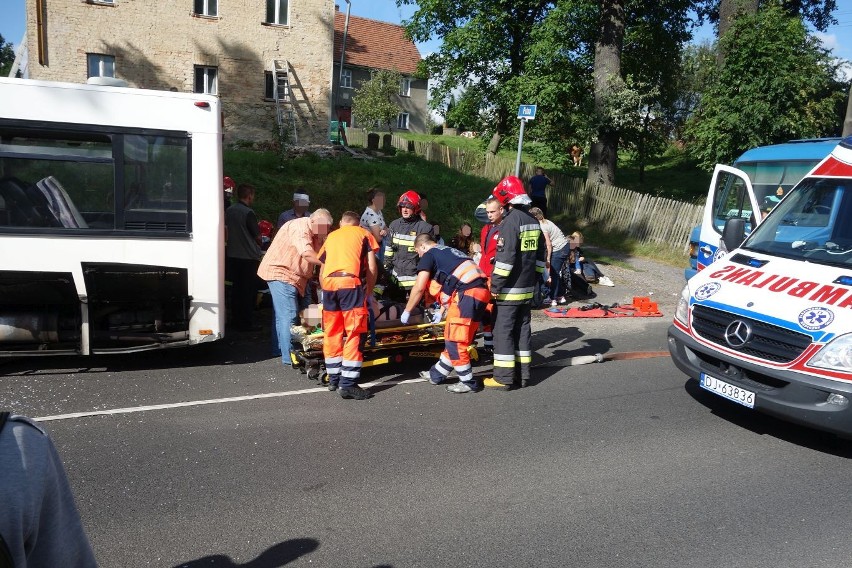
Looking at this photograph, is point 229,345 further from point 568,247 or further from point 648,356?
point 568,247

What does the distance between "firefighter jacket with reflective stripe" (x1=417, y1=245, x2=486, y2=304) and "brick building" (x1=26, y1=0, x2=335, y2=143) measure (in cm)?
1942

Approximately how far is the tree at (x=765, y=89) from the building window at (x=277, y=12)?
48.9 feet

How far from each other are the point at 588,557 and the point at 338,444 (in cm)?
225

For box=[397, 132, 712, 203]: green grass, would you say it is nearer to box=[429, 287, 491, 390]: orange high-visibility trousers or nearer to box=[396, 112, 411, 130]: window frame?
box=[396, 112, 411, 130]: window frame

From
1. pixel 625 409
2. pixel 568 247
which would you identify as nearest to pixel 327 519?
pixel 625 409

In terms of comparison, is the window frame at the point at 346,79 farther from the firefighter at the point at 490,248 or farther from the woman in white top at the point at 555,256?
the firefighter at the point at 490,248

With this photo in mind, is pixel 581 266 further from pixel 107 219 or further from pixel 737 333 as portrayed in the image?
pixel 107 219

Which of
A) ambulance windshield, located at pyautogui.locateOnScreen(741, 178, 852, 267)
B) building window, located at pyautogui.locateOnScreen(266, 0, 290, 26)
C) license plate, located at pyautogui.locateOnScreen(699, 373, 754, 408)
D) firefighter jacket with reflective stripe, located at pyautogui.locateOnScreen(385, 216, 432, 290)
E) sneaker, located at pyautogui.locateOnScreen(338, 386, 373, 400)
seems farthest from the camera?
building window, located at pyautogui.locateOnScreen(266, 0, 290, 26)

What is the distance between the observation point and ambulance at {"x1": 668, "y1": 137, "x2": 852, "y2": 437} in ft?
17.4

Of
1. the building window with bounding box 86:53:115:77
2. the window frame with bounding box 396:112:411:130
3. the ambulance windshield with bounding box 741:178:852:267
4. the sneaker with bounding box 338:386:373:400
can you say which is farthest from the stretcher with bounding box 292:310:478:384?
the window frame with bounding box 396:112:411:130

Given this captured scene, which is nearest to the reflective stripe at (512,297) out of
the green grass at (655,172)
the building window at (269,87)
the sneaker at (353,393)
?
the sneaker at (353,393)

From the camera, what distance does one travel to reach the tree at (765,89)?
740 inches

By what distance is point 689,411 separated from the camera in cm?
669

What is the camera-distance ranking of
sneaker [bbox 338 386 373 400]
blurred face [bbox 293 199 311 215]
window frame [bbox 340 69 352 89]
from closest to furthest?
sneaker [bbox 338 386 373 400], blurred face [bbox 293 199 311 215], window frame [bbox 340 69 352 89]
